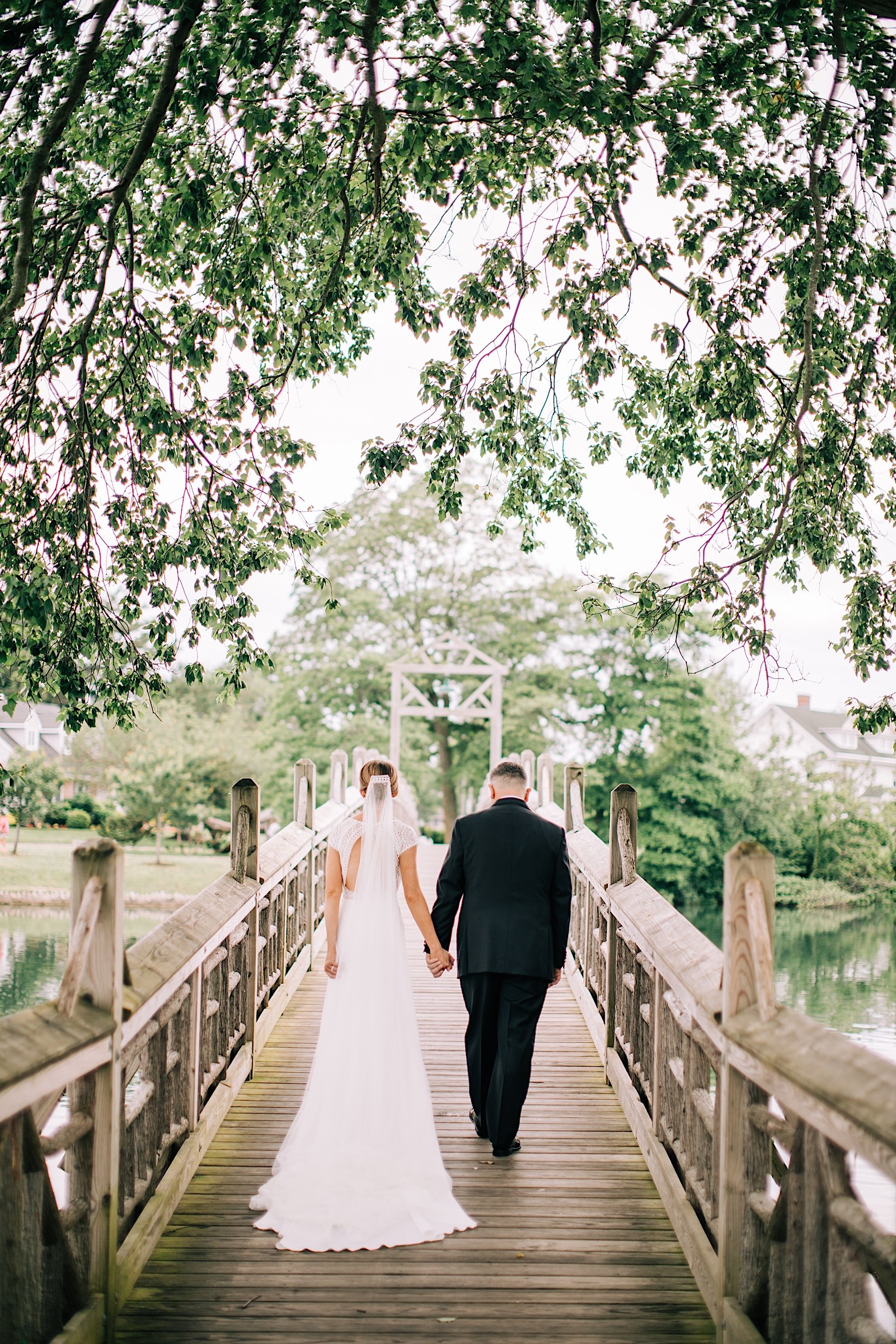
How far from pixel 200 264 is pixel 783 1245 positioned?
652 centimetres

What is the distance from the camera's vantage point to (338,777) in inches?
495

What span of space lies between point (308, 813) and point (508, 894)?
3.98 meters

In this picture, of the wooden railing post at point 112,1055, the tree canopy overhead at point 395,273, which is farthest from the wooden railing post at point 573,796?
the wooden railing post at point 112,1055

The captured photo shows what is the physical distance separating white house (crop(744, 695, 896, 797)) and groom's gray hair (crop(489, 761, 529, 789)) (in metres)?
36.2

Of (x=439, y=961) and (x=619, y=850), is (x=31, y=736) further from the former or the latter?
(x=439, y=961)

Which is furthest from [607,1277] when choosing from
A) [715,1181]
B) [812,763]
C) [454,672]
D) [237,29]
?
[812,763]

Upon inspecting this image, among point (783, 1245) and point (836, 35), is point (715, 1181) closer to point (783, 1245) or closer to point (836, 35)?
point (783, 1245)

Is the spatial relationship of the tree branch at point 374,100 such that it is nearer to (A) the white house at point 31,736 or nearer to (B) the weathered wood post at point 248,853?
(B) the weathered wood post at point 248,853

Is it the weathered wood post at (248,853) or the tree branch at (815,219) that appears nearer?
the weathered wood post at (248,853)

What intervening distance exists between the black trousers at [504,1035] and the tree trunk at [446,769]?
24499mm

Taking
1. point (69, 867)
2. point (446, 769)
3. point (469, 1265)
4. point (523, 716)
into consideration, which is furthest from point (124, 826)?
point (469, 1265)

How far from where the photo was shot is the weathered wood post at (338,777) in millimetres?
12336

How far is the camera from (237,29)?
530 centimetres

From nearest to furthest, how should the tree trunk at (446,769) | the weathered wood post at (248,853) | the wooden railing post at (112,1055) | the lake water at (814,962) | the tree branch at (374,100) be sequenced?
1. the wooden railing post at (112,1055)
2. the tree branch at (374,100)
3. the weathered wood post at (248,853)
4. the lake water at (814,962)
5. the tree trunk at (446,769)
